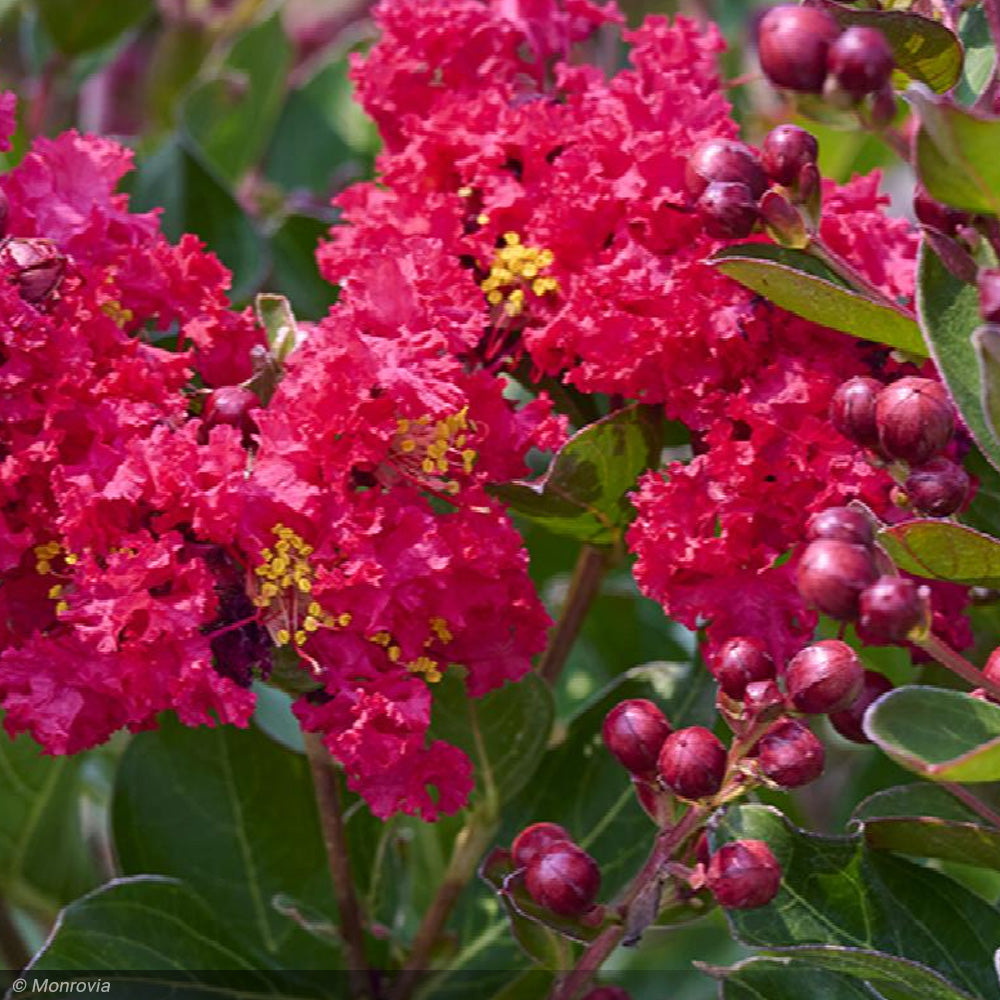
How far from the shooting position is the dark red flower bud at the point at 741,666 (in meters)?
1.11

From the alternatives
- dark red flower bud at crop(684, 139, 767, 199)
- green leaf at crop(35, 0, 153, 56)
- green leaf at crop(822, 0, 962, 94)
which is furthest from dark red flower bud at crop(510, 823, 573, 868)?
green leaf at crop(35, 0, 153, 56)

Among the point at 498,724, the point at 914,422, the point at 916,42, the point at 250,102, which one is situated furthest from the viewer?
the point at 250,102

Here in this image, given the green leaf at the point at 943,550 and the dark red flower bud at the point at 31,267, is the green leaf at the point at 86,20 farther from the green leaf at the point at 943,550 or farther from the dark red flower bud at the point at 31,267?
the green leaf at the point at 943,550

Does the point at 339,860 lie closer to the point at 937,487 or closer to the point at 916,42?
the point at 937,487

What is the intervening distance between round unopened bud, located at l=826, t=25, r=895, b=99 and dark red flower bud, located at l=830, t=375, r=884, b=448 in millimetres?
193

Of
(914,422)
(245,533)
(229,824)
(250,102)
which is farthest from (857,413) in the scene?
(250,102)

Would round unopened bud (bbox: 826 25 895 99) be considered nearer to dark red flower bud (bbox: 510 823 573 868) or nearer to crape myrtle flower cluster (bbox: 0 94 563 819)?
crape myrtle flower cluster (bbox: 0 94 563 819)

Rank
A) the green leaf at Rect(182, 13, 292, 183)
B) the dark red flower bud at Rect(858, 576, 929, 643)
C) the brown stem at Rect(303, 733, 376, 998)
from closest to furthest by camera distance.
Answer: the dark red flower bud at Rect(858, 576, 929, 643)
the brown stem at Rect(303, 733, 376, 998)
the green leaf at Rect(182, 13, 292, 183)

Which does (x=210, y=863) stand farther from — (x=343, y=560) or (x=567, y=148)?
(x=567, y=148)

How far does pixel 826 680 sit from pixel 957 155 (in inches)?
12.4

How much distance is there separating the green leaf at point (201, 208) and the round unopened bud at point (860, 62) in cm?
87

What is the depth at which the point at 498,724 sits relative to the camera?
1.44 meters

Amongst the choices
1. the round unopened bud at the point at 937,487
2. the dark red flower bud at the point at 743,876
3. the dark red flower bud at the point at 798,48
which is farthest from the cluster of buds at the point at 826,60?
the dark red flower bud at the point at 743,876

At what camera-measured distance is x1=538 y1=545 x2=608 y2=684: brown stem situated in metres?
1.48
